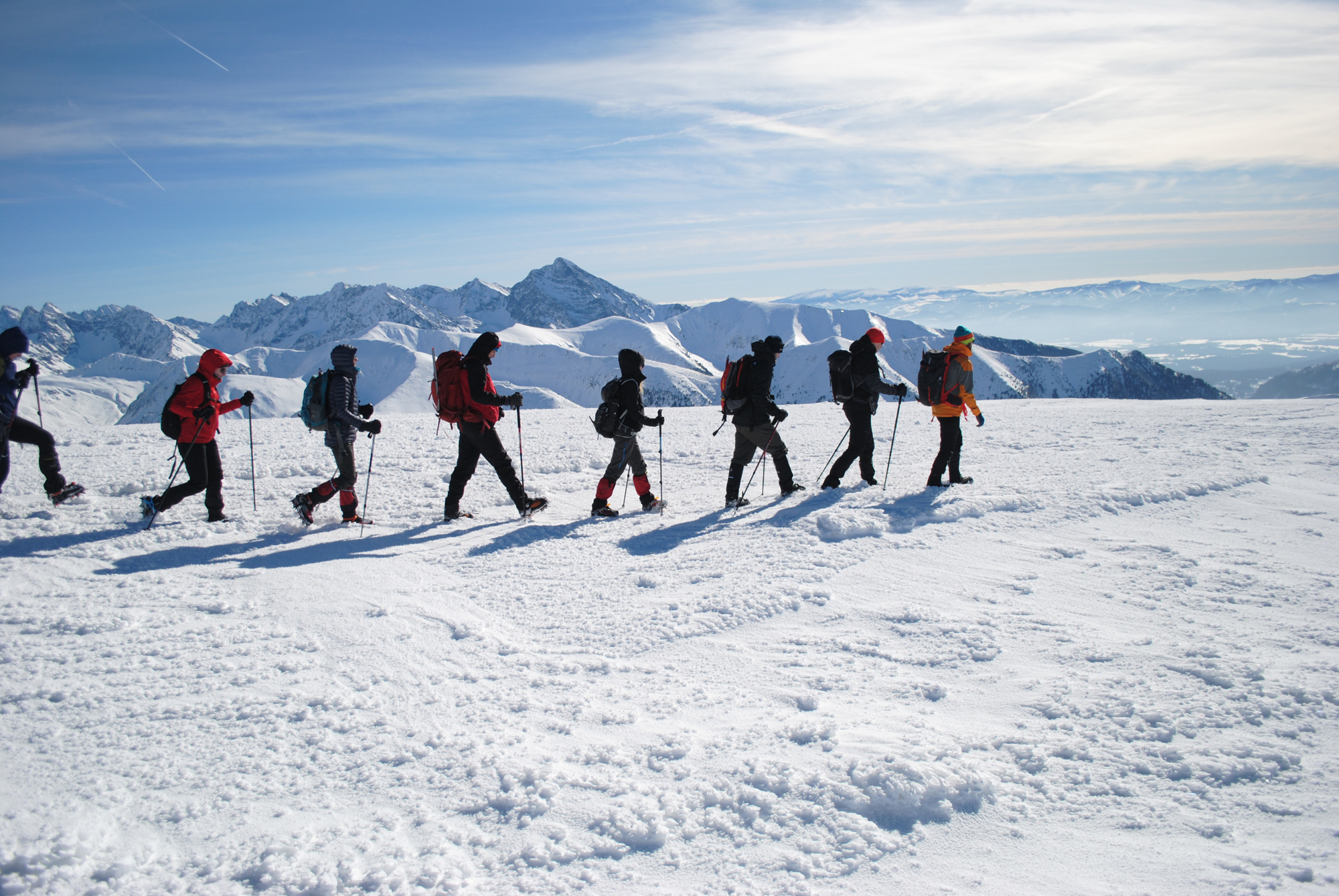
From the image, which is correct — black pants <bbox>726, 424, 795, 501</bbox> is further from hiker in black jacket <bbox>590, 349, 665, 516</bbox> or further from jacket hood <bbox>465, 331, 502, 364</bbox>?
jacket hood <bbox>465, 331, 502, 364</bbox>

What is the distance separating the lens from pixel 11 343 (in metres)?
7.90

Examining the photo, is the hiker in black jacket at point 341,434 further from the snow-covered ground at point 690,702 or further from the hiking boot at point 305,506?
the snow-covered ground at point 690,702

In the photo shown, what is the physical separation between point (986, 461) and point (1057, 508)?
3.59m

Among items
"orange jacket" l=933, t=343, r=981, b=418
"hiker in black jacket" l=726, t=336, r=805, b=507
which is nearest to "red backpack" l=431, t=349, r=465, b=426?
"hiker in black jacket" l=726, t=336, r=805, b=507

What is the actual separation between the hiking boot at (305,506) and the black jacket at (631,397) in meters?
3.75

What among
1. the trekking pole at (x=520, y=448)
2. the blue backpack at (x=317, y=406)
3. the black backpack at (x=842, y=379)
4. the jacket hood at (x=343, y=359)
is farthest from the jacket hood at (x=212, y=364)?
the black backpack at (x=842, y=379)

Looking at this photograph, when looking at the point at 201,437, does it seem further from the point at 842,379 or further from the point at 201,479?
the point at 842,379

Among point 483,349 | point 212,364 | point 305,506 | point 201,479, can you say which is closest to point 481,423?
point 483,349

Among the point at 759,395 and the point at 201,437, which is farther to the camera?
the point at 759,395

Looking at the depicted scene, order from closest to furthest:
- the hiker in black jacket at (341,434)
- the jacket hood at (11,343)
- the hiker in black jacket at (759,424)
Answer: the jacket hood at (11,343)
the hiker in black jacket at (341,434)
the hiker in black jacket at (759,424)

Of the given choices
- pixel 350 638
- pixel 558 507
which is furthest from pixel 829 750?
pixel 558 507

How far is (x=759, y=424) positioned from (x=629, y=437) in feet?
5.36

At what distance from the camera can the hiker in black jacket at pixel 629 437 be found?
322 inches

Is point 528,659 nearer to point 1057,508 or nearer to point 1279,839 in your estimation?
point 1279,839
